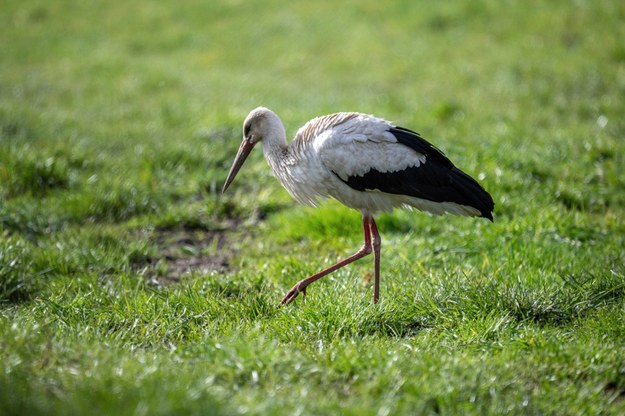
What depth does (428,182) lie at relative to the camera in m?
4.85

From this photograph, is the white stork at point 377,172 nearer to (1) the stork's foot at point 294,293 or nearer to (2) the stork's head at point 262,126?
(1) the stork's foot at point 294,293

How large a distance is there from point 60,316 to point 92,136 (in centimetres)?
459

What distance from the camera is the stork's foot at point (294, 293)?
186 inches

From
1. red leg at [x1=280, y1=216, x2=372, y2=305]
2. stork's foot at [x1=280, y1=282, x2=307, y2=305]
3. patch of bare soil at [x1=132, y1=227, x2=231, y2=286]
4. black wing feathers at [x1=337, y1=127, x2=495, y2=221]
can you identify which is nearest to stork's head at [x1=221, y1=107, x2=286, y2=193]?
black wing feathers at [x1=337, y1=127, x2=495, y2=221]

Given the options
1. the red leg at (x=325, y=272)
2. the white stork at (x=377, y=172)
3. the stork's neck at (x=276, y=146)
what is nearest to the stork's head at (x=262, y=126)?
the stork's neck at (x=276, y=146)

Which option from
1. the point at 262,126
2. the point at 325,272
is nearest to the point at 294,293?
the point at 325,272

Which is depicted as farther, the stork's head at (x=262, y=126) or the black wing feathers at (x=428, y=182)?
the stork's head at (x=262, y=126)

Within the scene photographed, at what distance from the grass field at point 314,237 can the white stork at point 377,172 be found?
1.61 ft

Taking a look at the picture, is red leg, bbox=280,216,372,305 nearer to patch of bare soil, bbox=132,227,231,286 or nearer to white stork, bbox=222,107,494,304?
white stork, bbox=222,107,494,304

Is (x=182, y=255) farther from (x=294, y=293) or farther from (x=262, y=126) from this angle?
(x=294, y=293)

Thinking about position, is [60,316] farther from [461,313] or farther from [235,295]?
[461,313]

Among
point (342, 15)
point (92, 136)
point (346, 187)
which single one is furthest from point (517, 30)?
Answer: point (346, 187)

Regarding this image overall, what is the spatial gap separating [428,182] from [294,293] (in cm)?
116

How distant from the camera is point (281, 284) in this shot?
5172mm
